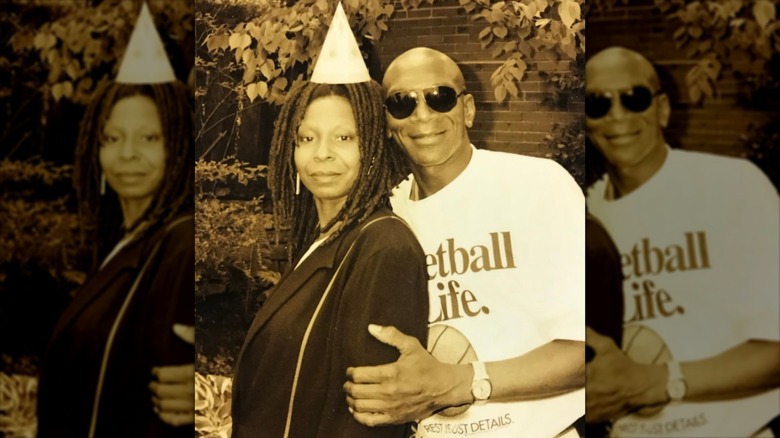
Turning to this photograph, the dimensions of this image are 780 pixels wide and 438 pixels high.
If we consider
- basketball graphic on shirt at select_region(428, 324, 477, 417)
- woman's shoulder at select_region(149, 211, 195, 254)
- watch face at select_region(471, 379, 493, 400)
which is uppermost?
woman's shoulder at select_region(149, 211, 195, 254)

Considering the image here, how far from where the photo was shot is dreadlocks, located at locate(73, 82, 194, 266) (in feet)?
14.0

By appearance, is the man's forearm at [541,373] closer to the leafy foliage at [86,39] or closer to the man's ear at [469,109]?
the man's ear at [469,109]

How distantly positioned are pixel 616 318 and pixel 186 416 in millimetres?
1866

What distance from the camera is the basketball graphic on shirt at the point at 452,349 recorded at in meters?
2.90

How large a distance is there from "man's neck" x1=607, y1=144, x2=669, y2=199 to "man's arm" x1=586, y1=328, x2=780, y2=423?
0.66 meters

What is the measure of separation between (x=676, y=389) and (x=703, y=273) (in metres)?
0.49

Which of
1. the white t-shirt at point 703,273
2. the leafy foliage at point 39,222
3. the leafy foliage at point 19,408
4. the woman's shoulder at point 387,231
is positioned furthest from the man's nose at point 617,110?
the leafy foliage at point 19,408

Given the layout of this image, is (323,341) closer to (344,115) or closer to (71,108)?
(344,115)

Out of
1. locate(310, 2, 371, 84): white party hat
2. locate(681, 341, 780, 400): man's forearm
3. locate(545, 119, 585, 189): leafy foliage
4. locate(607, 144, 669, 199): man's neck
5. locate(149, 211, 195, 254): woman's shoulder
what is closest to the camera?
locate(545, 119, 585, 189): leafy foliage

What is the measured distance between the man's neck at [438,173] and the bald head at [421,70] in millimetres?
211

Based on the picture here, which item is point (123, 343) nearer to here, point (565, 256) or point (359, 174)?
point (359, 174)

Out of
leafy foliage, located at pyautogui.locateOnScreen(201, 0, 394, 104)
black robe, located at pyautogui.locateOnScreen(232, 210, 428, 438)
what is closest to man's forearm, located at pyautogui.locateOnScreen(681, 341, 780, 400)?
black robe, located at pyautogui.locateOnScreen(232, 210, 428, 438)

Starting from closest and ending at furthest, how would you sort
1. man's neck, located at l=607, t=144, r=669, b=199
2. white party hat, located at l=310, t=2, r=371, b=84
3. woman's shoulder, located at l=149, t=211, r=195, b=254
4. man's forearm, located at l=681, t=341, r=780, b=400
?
white party hat, located at l=310, t=2, r=371, b=84, man's forearm, located at l=681, t=341, r=780, b=400, man's neck, located at l=607, t=144, r=669, b=199, woman's shoulder, located at l=149, t=211, r=195, b=254

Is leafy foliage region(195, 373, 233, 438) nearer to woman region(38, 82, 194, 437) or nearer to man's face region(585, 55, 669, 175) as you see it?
woman region(38, 82, 194, 437)
